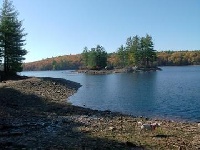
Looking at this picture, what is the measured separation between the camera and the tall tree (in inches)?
2771

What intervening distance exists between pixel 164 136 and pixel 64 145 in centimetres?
761

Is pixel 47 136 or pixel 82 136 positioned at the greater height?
pixel 47 136

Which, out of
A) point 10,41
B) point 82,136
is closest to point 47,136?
point 82,136

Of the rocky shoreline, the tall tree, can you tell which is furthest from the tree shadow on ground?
the tall tree

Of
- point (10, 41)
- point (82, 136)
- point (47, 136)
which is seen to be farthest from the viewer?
point (10, 41)

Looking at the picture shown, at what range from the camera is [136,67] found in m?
192

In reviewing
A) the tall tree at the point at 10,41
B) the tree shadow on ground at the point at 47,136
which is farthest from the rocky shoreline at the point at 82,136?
the tall tree at the point at 10,41

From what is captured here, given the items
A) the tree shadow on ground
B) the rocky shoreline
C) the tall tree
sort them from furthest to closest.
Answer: the tall tree
the rocky shoreline
the tree shadow on ground

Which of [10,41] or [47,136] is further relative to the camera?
[10,41]

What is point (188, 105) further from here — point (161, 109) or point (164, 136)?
point (164, 136)

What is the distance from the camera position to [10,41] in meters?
71.1

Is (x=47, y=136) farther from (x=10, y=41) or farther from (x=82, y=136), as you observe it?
(x=10, y=41)

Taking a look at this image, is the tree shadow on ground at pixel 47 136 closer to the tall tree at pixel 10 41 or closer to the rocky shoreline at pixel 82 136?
the rocky shoreline at pixel 82 136

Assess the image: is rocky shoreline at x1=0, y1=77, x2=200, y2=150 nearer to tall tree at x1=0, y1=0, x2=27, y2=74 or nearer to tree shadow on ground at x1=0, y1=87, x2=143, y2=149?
tree shadow on ground at x1=0, y1=87, x2=143, y2=149
